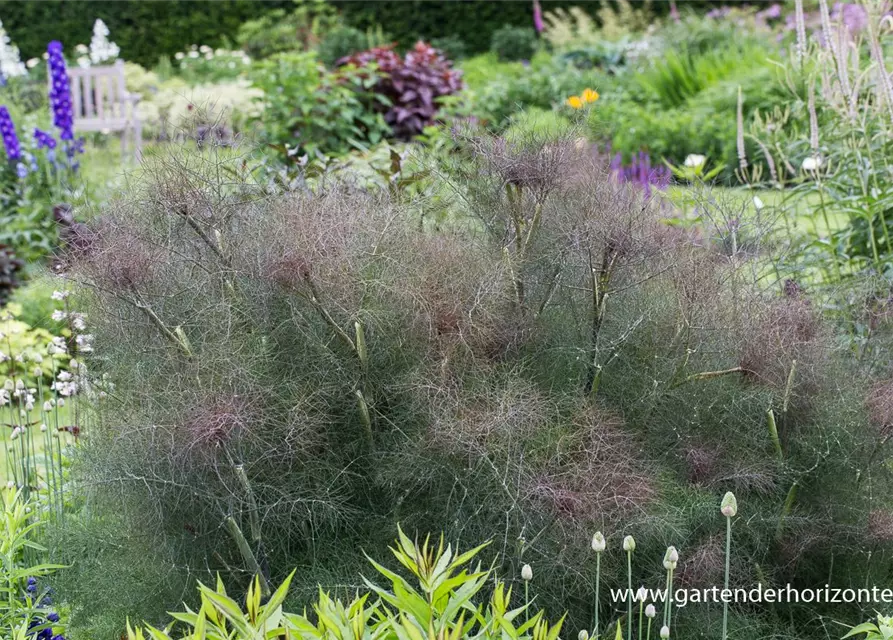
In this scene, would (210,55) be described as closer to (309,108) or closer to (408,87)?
(408,87)

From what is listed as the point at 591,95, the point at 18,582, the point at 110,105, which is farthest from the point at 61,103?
the point at 18,582

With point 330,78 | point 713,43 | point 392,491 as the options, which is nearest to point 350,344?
point 392,491

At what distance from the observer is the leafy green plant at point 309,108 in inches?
333

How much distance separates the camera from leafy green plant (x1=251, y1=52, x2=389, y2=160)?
27.8 ft

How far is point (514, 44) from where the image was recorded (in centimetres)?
1661

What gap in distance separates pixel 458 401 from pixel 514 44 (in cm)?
1514

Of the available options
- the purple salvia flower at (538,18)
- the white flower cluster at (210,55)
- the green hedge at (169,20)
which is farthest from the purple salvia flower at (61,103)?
the green hedge at (169,20)

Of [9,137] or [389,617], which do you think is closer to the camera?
[389,617]

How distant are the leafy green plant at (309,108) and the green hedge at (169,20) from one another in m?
9.63

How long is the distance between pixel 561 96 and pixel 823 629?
9.64 meters

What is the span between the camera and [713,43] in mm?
13523

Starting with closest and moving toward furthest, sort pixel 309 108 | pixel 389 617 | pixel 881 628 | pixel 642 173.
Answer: pixel 389 617, pixel 881 628, pixel 642 173, pixel 309 108

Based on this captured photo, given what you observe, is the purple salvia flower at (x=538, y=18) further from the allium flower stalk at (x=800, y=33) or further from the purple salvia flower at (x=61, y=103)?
the allium flower stalk at (x=800, y=33)

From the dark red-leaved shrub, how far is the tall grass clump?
679 centimetres
